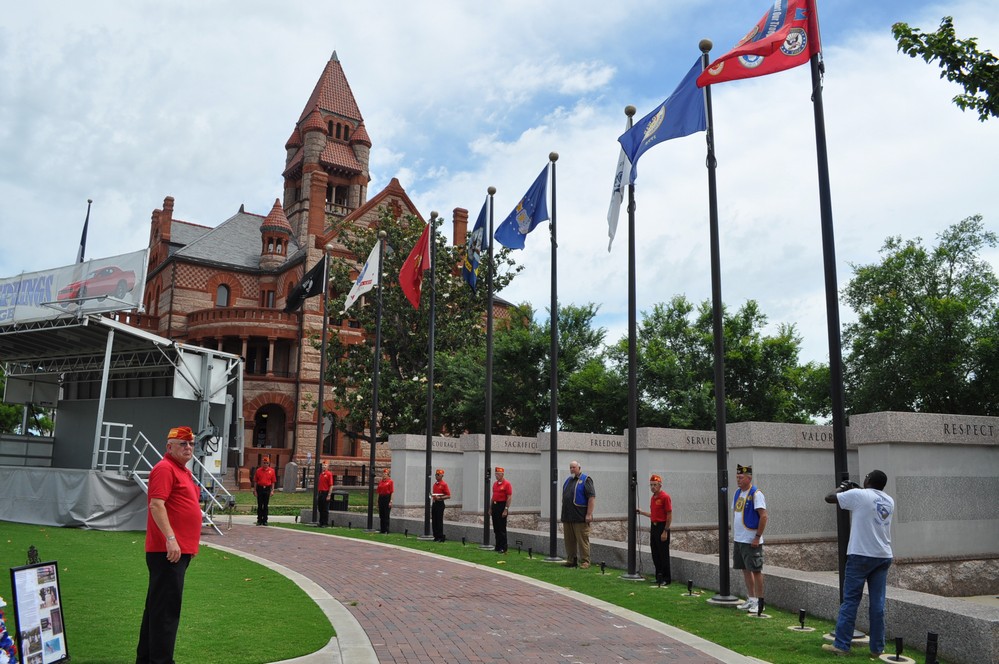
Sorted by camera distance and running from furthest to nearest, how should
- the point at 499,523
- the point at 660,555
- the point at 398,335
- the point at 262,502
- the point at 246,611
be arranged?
the point at 398,335, the point at 262,502, the point at 499,523, the point at 660,555, the point at 246,611

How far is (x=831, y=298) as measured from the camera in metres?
8.90

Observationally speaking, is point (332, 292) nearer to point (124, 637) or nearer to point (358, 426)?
point (358, 426)

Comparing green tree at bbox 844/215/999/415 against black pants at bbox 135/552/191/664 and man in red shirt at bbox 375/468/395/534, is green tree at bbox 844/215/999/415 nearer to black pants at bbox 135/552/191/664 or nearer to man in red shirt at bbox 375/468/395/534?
man in red shirt at bbox 375/468/395/534

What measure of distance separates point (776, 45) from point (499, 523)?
1088 cm

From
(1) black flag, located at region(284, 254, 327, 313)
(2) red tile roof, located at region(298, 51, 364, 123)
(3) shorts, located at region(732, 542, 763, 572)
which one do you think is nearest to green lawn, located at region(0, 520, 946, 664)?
(3) shorts, located at region(732, 542, 763, 572)

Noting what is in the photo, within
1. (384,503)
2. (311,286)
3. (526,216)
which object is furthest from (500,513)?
(311,286)

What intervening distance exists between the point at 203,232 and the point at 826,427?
62.8 metres

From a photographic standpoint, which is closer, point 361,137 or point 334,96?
point 361,137

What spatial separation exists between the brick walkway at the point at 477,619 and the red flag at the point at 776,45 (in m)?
6.78

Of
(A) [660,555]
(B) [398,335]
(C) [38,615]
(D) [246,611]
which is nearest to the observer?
(C) [38,615]

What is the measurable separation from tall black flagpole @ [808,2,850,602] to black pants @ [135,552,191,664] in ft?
19.8

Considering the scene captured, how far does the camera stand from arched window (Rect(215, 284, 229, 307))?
6016cm

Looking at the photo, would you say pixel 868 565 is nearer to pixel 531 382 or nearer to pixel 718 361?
pixel 718 361

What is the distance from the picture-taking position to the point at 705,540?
19.4 meters
